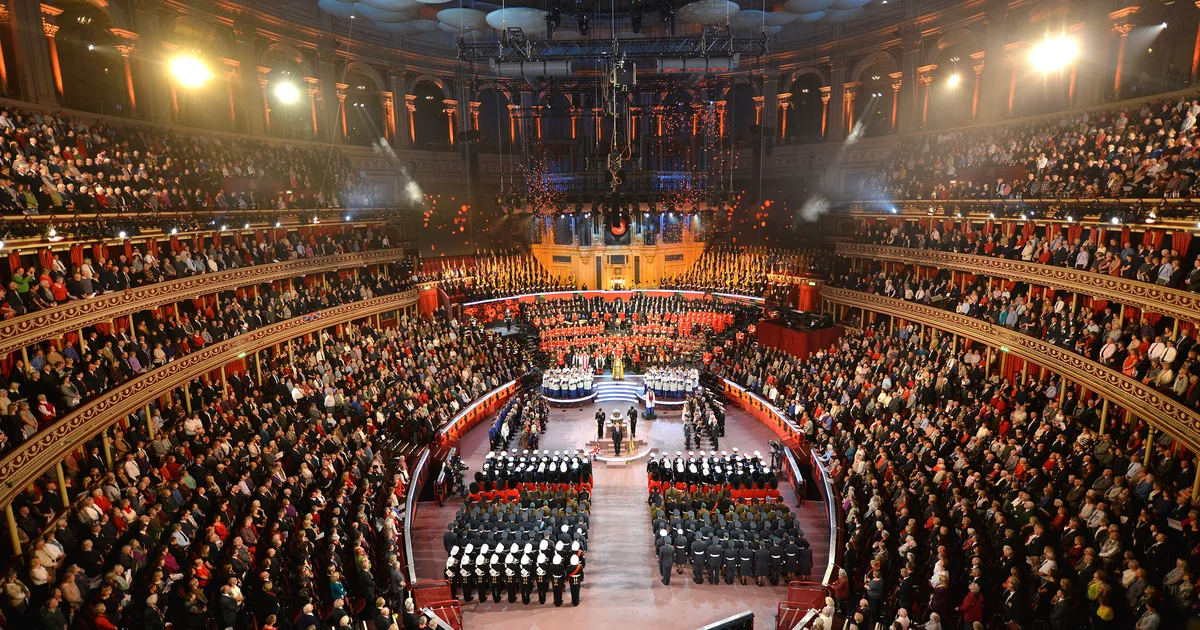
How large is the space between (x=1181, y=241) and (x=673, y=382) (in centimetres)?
1670

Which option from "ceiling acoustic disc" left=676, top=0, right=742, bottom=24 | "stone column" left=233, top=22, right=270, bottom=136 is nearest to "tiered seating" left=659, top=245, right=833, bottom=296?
"ceiling acoustic disc" left=676, top=0, right=742, bottom=24

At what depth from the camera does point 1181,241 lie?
16.5 m

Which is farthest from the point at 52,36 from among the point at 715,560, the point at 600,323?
the point at 715,560

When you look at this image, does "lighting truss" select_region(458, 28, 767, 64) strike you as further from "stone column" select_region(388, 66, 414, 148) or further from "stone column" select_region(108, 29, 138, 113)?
"stone column" select_region(108, 29, 138, 113)

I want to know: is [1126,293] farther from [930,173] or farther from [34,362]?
[34,362]

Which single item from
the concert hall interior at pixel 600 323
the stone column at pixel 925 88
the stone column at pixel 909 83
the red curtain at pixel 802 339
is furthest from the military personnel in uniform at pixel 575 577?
the stone column at pixel 909 83

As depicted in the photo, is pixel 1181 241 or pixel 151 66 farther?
pixel 151 66

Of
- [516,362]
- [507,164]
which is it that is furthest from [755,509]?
[507,164]

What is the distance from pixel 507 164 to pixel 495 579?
28609mm

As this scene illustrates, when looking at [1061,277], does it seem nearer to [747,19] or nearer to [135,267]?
[747,19]

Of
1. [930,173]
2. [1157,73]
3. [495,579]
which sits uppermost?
[1157,73]

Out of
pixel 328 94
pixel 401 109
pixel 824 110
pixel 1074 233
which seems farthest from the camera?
pixel 401 109

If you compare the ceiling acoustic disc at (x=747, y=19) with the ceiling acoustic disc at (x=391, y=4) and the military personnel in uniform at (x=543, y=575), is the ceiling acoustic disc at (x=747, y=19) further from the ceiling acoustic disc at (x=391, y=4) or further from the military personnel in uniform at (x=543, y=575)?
the military personnel in uniform at (x=543, y=575)

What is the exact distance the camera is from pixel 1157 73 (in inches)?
862
